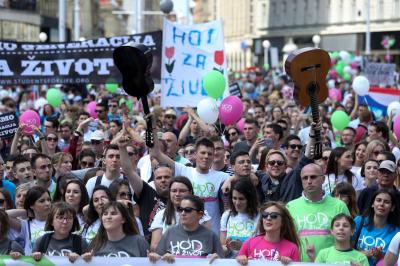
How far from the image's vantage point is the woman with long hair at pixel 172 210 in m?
8.84

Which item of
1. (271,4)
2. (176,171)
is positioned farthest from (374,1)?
(176,171)

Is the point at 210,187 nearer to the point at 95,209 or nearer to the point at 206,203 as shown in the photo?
the point at 206,203

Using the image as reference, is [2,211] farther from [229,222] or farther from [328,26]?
→ [328,26]

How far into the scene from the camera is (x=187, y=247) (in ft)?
26.7

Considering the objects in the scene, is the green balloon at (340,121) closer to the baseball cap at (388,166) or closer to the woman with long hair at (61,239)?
the baseball cap at (388,166)

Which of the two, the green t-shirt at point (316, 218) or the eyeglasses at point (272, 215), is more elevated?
the eyeglasses at point (272, 215)

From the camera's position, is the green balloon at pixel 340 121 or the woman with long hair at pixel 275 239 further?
the green balloon at pixel 340 121

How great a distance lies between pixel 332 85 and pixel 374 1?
3973 centimetres

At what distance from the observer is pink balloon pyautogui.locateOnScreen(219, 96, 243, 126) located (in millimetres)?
14416

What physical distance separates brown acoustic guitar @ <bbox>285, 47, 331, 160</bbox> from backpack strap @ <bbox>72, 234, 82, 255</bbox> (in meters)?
2.31

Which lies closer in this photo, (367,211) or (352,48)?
(367,211)

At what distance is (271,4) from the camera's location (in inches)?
3474

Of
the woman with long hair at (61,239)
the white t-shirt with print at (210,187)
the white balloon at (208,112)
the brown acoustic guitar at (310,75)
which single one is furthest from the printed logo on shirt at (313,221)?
the white balloon at (208,112)

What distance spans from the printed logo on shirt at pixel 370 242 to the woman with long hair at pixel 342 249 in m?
0.43
